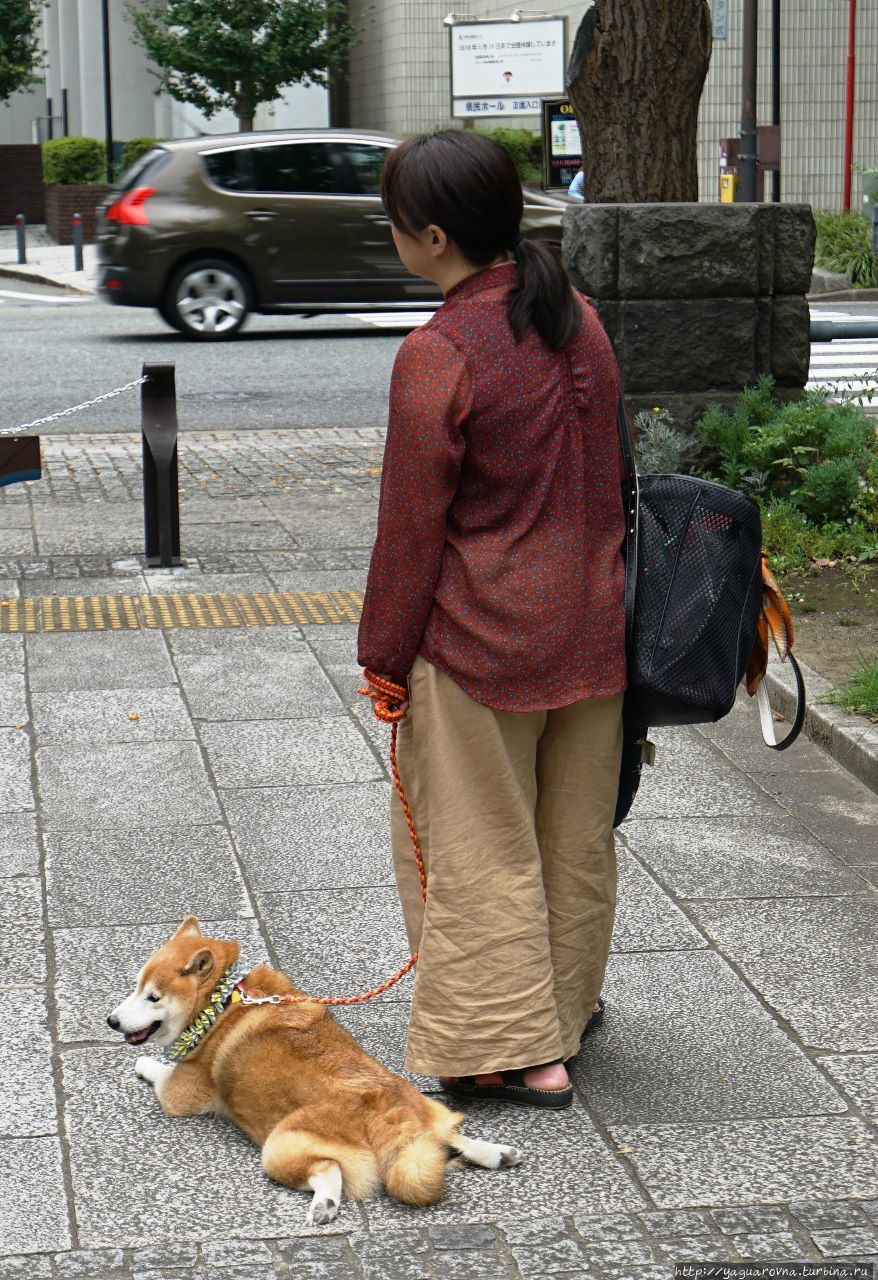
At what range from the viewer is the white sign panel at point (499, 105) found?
92.3ft

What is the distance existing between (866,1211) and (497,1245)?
2.24 ft

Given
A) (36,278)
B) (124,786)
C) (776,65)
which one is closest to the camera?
(124,786)

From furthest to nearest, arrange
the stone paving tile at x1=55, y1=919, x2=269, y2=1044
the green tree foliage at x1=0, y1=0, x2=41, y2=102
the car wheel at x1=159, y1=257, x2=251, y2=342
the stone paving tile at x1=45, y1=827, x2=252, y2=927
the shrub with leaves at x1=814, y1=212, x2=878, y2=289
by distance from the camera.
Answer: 1. the green tree foliage at x1=0, y1=0, x2=41, y2=102
2. the shrub with leaves at x1=814, y1=212, x2=878, y2=289
3. the car wheel at x1=159, y1=257, x2=251, y2=342
4. the stone paving tile at x1=45, y1=827, x2=252, y2=927
5. the stone paving tile at x1=55, y1=919, x2=269, y2=1044

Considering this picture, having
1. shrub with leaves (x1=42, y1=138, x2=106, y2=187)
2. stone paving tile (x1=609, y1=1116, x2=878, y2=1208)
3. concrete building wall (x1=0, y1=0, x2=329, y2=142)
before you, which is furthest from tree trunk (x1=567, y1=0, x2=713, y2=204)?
concrete building wall (x1=0, y1=0, x2=329, y2=142)

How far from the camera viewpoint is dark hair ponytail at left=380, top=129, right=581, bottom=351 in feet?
10.9

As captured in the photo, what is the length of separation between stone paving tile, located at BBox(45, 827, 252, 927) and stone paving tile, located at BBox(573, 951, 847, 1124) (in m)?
1.08

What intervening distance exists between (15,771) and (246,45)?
97.6 feet

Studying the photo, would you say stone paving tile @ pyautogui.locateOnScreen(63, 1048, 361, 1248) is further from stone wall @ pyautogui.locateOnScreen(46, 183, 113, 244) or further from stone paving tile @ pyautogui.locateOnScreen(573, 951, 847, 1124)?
stone wall @ pyautogui.locateOnScreen(46, 183, 113, 244)

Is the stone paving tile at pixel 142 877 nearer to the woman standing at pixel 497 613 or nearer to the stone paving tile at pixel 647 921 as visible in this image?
the stone paving tile at pixel 647 921

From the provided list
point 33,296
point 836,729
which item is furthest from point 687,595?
point 33,296

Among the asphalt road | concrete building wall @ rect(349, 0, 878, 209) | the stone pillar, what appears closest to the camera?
the stone pillar

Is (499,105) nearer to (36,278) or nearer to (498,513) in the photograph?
(36,278)

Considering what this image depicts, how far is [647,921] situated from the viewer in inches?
181

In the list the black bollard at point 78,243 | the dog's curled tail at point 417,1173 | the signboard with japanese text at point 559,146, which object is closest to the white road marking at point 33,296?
the black bollard at point 78,243
